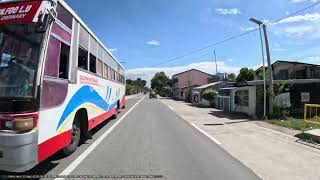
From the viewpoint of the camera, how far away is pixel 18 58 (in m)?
5.85

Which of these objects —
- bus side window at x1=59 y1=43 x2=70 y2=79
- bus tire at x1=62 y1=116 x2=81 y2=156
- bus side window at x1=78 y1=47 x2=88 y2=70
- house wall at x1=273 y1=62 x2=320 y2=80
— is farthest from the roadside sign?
bus side window at x1=59 y1=43 x2=70 y2=79

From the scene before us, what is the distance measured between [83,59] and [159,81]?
14123 centimetres

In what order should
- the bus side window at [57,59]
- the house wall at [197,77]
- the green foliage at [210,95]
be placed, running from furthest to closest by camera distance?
the house wall at [197,77], the green foliage at [210,95], the bus side window at [57,59]

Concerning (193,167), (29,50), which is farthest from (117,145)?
(29,50)

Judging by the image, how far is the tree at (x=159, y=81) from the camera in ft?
491

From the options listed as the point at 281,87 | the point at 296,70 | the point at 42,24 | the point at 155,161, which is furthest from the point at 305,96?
the point at 42,24

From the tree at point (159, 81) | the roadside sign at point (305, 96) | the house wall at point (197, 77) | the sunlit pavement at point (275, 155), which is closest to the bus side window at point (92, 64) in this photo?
the sunlit pavement at point (275, 155)

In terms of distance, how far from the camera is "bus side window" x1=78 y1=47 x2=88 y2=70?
9.09 meters

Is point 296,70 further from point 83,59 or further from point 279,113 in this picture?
point 83,59

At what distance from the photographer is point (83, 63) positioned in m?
9.57

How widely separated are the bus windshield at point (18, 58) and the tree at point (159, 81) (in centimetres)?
14013

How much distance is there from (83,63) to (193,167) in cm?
436

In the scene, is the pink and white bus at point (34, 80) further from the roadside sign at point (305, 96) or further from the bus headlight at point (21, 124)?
the roadside sign at point (305, 96)

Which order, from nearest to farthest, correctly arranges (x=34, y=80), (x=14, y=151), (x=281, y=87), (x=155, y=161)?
(x=14, y=151) < (x=34, y=80) < (x=155, y=161) < (x=281, y=87)
